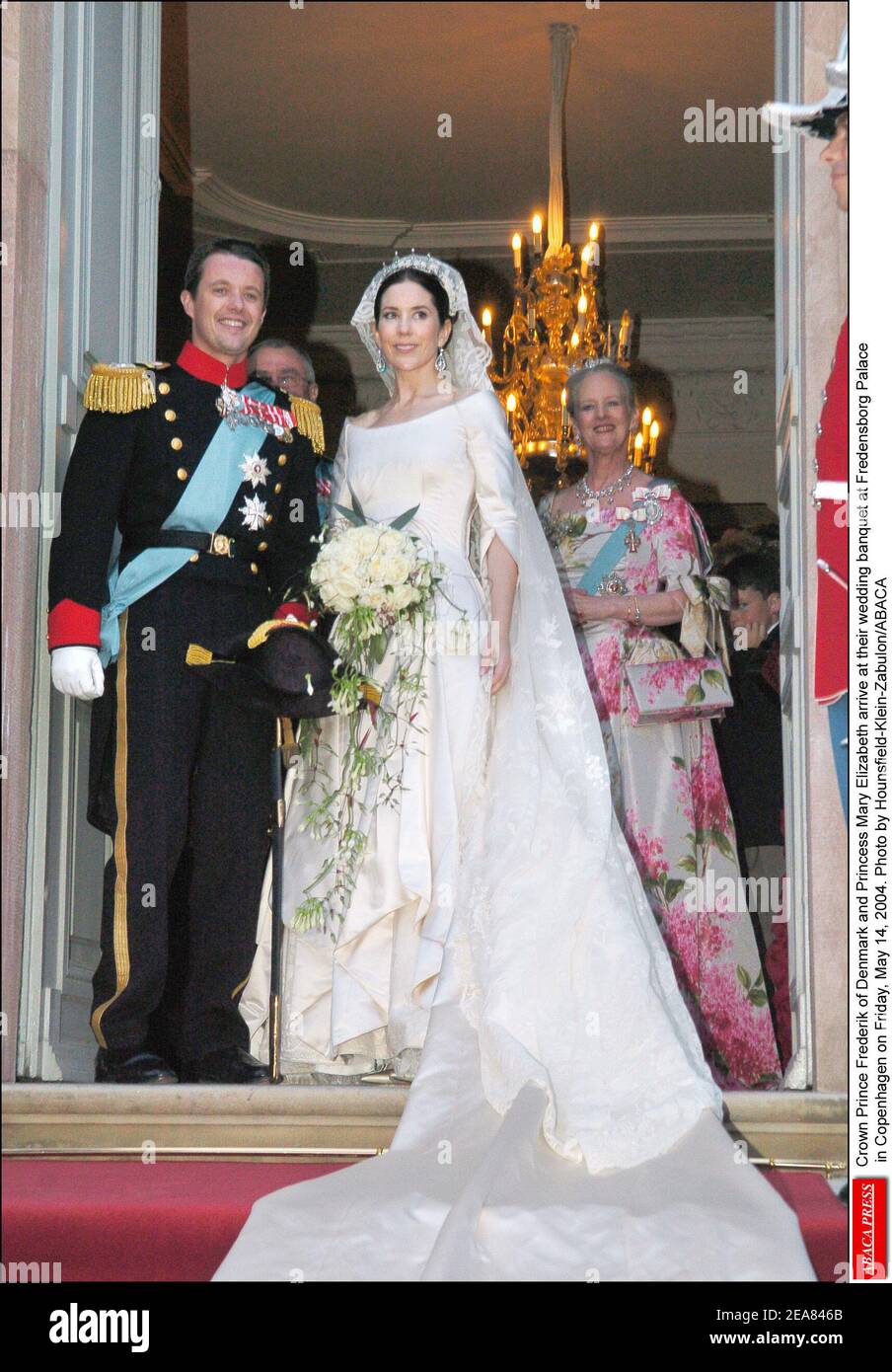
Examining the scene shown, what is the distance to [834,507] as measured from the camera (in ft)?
13.3

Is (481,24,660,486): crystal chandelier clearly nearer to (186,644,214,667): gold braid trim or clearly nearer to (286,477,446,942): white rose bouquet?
(286,477,446,942): white rose bouquet

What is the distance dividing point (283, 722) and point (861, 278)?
5.31 ft

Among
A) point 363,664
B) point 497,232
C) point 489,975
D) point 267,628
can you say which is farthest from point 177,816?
point 497,232

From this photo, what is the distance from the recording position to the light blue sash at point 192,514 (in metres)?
4.42

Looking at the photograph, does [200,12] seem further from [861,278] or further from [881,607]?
[881,607]

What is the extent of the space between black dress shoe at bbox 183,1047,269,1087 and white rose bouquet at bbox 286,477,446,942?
0.34 m

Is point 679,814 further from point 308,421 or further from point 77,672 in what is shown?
point 77,672

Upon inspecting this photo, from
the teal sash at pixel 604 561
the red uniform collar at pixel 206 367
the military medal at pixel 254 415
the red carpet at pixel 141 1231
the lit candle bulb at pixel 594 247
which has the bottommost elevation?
the red carpet at pixel 141 1231

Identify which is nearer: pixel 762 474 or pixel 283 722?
pixel 283 722

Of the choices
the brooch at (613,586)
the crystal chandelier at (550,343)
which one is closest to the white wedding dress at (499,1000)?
the brooch at (613,586)

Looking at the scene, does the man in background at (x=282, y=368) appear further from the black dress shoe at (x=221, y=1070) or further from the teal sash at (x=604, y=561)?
the black dress shoe at (x=221, y=1070)

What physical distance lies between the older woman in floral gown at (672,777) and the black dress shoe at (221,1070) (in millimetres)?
1229

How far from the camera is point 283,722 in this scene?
14.9ft

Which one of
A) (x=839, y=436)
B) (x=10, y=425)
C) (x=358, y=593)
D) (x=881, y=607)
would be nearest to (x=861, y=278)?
(x=839, y=436)
